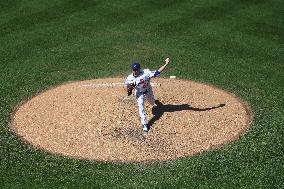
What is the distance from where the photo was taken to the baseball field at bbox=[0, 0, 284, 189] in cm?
1252

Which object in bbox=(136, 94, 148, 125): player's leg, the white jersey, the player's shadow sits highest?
the white jersey

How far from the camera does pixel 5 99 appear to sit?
55.5 feet

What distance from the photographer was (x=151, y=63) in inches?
794

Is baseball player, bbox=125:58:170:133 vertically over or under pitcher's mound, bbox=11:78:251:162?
over

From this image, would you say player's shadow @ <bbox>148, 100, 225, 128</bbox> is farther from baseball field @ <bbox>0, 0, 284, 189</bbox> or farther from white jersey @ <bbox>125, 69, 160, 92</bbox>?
baseball field @ <bbox>0, 0, 284, 189</bbox>

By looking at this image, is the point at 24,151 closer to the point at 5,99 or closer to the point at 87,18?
the point at 5,99

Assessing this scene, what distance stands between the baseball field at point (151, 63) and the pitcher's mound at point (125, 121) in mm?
404

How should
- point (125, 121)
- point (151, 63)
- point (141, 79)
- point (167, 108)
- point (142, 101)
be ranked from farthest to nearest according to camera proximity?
1. point (151, 63)
2. point (167, 108)
3. point (125, 121)
4. point (142, 101)
5. point (141, 79)

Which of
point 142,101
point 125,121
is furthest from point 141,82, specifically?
point 125,121

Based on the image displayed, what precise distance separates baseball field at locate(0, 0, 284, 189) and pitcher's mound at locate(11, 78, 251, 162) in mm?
404

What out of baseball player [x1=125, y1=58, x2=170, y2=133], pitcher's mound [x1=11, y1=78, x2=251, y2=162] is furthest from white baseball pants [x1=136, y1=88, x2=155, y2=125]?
pitcher's mound [x1=11, y1=78, x2=251, y2=162]

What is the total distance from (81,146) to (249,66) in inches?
342

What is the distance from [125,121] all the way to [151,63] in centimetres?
551

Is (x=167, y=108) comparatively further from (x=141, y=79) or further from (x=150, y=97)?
(x=141, y=79)
